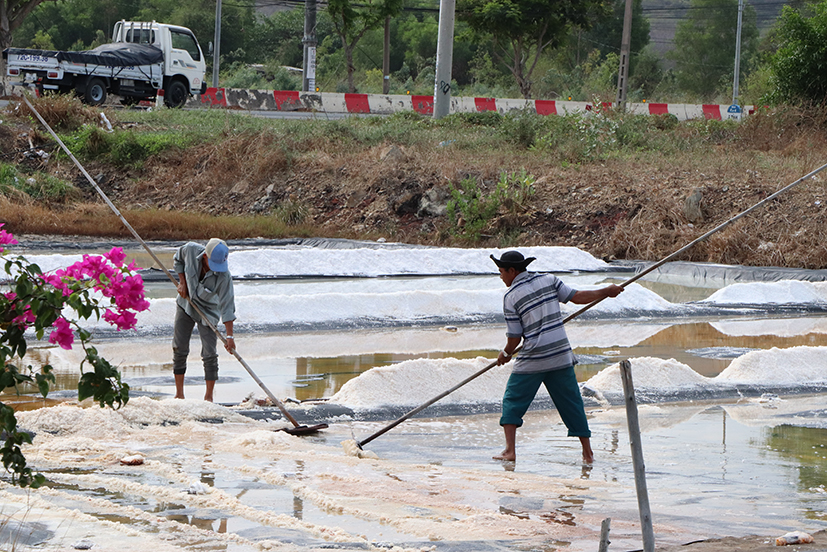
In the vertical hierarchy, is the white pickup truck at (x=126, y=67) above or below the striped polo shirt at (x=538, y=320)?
above

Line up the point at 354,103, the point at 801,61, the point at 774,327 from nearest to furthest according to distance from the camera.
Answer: the point at 774,327 → the point at 801,61 → the point at 354,103

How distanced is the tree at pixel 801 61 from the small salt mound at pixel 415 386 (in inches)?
764

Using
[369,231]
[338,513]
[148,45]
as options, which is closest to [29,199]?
[369,231]

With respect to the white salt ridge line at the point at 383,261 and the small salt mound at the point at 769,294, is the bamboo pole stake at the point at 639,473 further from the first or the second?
the white salt ridge line at the point at 383,261

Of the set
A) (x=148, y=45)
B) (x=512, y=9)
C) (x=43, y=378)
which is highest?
(x=512, y=9)

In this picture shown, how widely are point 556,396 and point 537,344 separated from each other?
0.38m

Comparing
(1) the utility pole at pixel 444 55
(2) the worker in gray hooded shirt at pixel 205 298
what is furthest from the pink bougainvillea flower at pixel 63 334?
(1) the utility pole at pixel 444 55

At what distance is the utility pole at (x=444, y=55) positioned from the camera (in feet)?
65.5

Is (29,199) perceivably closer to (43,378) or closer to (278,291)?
(278,291)

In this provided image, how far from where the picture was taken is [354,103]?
1168 inches

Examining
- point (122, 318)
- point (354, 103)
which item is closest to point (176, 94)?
point (354, 103)

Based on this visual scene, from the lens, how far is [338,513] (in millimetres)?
4637

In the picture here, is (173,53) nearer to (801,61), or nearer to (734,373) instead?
(801,61)

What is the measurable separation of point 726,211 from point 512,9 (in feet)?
66.7
